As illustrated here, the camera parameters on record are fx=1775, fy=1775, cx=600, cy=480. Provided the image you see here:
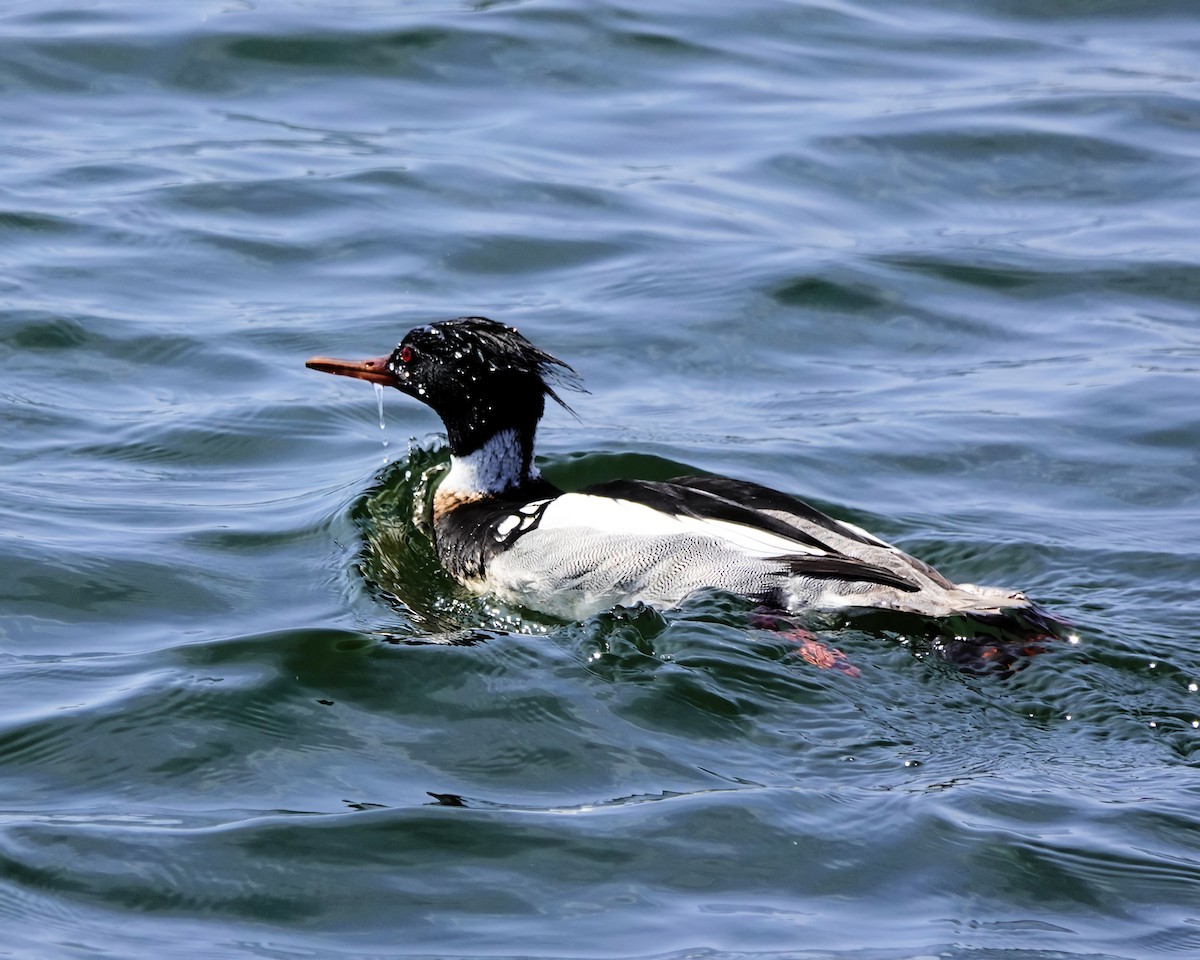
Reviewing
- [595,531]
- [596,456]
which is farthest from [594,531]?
[596,456]

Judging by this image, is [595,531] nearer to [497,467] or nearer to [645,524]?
[645,524]

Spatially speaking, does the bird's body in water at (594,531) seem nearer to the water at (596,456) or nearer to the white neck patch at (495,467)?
the white neck patch at (495,467)

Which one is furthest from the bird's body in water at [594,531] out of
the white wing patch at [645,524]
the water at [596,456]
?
the water at [596,456]

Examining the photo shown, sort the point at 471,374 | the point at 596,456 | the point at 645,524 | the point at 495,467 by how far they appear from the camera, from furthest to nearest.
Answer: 1. the point at 596,456
2. the point at 495,467
3. the point at 471,374
4. the point at 645,524

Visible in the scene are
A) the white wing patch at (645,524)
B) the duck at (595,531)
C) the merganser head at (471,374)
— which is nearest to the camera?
the duck at (595,531)

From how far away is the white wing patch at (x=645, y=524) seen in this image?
6.63 m

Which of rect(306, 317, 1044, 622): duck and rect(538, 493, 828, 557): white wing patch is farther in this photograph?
rect(538, 493, 828, 557): white wing patch

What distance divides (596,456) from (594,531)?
1.58 meters

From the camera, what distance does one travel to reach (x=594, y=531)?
6.95 m

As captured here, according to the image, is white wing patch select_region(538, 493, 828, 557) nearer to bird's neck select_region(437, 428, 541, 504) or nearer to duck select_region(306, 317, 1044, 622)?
duck select_region(306, 317, 1044, 622)

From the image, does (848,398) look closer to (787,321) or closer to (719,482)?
(787,321)

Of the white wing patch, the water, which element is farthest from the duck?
the water

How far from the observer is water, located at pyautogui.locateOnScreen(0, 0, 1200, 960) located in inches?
193

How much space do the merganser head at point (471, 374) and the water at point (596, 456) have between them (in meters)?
0.61
